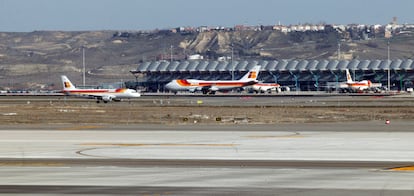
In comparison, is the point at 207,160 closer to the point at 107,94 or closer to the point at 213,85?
the point at 107,94

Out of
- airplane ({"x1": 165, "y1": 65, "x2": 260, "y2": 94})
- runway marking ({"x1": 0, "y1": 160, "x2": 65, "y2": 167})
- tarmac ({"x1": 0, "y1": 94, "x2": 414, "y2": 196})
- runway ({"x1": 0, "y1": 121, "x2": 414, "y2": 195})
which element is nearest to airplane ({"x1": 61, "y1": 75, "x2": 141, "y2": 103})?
airplane ({"x1": 165, "y1": 65, "x2": 260, "y2": 94})

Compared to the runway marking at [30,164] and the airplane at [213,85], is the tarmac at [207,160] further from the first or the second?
the airplane at [213,85]

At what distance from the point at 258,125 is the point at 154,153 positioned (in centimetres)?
1986

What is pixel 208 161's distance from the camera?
3350 cm

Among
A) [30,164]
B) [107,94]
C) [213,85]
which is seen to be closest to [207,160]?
[30,164]

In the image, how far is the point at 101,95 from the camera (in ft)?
381

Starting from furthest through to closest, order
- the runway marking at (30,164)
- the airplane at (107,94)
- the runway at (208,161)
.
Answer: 1. the airplane at (107,94)
2. the runway marking at (30,164)
3. the runway at (208,161)

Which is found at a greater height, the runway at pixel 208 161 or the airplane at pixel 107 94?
the runway at pixel 208 161

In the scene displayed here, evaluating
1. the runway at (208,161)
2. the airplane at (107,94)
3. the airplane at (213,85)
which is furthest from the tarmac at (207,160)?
the airplane at (213,85)

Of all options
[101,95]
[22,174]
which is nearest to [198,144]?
[22,174]

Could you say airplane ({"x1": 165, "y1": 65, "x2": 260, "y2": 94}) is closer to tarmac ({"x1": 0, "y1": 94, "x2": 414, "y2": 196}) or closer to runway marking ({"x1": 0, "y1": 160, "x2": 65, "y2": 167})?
tarmac ({"x1": 0, "y1": 94, "x2": 414, "y2": 196})

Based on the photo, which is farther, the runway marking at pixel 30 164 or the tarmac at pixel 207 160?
the runway marking at pixel 30 164

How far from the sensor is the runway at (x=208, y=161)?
25969mm

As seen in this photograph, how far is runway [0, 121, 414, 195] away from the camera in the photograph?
26.0 m
